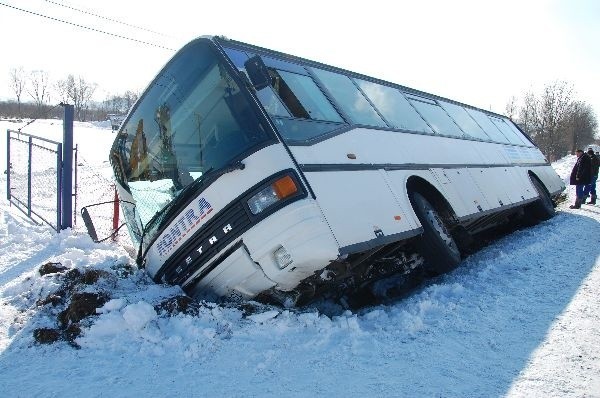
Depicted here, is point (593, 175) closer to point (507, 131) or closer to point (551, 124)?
point (507, 131)

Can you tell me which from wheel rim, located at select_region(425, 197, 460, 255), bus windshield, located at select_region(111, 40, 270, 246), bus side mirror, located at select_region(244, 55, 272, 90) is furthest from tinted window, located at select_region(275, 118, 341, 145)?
wheel rim, located at select_region(425, 197, 460, 255)

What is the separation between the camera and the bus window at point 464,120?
849cm

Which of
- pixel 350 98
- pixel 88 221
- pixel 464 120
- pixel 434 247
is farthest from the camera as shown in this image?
pixel 464 120

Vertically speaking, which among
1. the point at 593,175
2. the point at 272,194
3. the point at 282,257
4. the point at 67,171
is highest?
the point at 67,171

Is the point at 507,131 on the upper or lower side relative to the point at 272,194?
upper

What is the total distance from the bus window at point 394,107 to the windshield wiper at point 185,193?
2747 mm

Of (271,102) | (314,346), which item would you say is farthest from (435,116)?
(314,346)

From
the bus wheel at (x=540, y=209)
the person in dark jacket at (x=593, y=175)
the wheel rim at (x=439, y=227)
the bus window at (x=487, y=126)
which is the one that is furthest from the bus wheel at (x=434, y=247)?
the person in dark jacket at (x=593, y=175)

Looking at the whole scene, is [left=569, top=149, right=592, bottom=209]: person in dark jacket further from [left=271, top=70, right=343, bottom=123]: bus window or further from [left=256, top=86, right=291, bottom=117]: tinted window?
[left=256, top=86, right=291, bottom=117]: tinted window

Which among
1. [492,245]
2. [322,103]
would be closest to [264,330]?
[322,103]

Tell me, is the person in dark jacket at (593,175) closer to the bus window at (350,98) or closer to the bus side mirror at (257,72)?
the bus window at (350,98)

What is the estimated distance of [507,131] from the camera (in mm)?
11180

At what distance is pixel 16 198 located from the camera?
10.1m

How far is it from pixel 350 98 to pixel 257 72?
188cm
